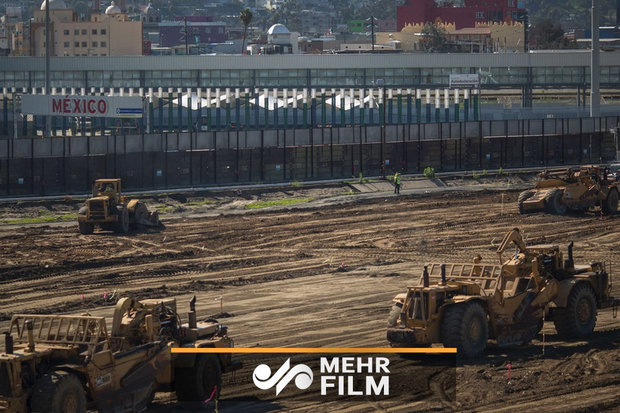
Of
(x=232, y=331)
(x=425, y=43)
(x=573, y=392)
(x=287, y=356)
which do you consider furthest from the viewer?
Result: (x=425, y=43)

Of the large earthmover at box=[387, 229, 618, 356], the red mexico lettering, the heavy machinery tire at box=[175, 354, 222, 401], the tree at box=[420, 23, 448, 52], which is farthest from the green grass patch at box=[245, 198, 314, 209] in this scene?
the tree at box=[420, 23, 448, 52]

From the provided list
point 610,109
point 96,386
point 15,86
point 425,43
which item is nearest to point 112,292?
point 96,386

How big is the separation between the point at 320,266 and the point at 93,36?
106m

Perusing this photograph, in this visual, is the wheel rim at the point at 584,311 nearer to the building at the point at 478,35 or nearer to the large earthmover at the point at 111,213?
the large earthmover at the point at 111,213

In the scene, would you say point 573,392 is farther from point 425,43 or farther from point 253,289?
point 425,43

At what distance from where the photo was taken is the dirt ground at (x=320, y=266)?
72.4 ft

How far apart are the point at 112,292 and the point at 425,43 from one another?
4660 inches

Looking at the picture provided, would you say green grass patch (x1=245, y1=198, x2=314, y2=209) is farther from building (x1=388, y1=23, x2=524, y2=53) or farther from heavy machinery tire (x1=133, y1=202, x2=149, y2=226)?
building (x1=388, y1=23, x2=524, y2=53)

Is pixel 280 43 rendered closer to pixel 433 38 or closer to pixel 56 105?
pixel 433 38

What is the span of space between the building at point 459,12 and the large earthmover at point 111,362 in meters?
144

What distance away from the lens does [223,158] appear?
5841cm

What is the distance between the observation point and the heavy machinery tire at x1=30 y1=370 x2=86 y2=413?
17.2 metres

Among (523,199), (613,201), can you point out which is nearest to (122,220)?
(523,199)

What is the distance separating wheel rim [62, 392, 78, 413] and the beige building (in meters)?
117
